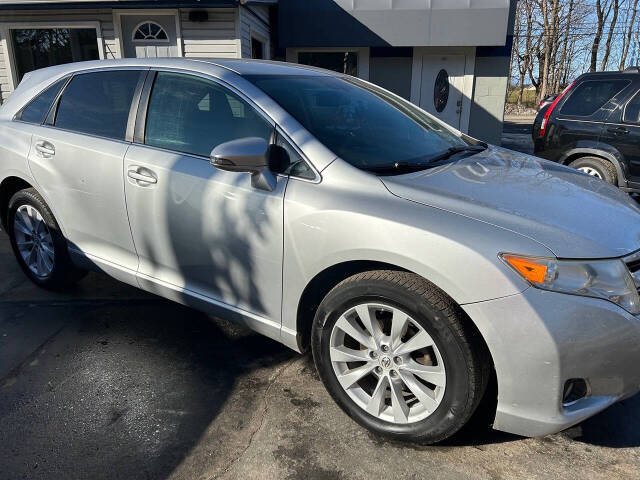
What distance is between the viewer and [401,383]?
90.3 inches

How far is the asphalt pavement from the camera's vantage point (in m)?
2.19

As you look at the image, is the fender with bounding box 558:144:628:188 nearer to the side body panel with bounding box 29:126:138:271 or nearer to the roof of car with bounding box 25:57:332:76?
the roof of car with bounding box 25:57:332:76

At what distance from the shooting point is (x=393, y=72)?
12.6 metres

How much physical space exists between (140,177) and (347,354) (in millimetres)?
1579

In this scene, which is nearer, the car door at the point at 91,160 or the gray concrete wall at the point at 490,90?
the car door at the point at 91,160

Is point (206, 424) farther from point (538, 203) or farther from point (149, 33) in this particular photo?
point (149, 33)

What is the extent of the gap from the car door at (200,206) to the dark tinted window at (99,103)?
0.21 metres

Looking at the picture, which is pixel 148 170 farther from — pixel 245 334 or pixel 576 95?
pixel 576 95

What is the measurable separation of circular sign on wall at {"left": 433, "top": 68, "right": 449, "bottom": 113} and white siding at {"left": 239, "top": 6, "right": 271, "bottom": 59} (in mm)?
4245

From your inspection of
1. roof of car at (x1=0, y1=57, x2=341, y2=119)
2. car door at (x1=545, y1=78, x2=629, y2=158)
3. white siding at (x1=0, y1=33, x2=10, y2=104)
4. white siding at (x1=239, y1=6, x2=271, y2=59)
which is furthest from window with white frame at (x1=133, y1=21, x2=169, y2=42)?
car door at (x1=545, y1=78, x2=629, y2=158)

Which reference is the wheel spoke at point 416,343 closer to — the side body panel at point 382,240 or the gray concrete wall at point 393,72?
the side body panel at point 382,240

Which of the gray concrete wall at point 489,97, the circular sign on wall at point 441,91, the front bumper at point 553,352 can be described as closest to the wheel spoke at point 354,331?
the front bumper at point 553,352

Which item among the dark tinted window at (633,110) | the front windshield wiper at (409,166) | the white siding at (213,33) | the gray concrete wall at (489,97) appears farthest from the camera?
the gray concrete wall at (489,97)

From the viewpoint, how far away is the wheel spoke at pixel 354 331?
2.29m
